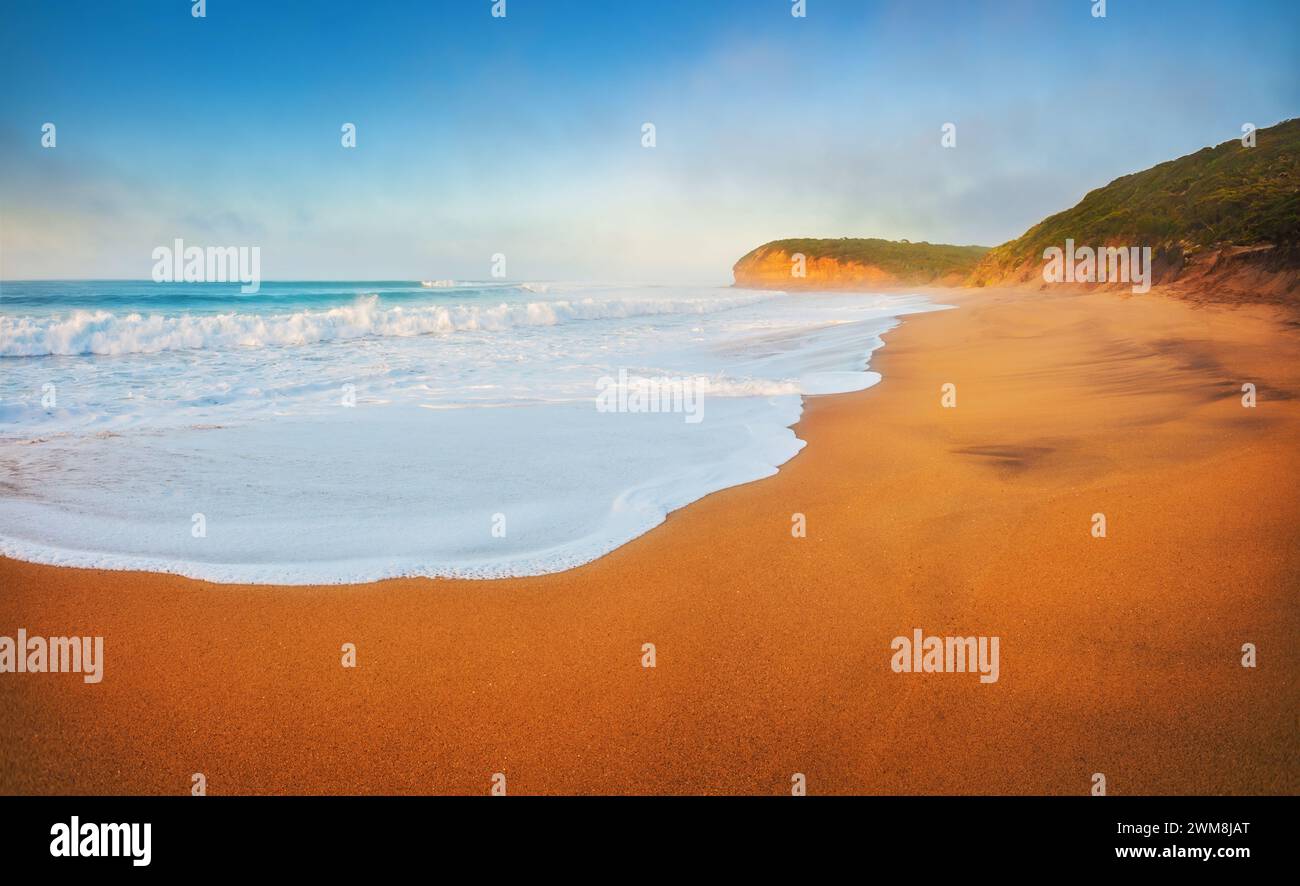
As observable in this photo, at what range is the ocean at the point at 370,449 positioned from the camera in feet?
12.8

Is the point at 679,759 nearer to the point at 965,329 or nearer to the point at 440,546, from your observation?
the point at 440,546

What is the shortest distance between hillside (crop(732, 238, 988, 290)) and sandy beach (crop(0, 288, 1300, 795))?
83.4 metres

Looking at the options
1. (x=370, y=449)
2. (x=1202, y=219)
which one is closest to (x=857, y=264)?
(x=1202, y=219)

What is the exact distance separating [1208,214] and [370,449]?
28.4 m

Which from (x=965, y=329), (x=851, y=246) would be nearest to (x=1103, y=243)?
(x=965, y=329)

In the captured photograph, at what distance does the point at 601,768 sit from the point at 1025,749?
1542mm

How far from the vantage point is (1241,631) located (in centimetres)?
278

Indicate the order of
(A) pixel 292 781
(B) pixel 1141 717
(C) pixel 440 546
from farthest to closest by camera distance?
(C) pixel 440 546 < (B) pixel 1141 717 < (A) pixel 292 781

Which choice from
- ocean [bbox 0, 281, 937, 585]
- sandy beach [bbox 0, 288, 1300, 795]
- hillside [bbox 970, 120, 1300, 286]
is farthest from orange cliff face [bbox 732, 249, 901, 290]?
sandy beach [bbox 0, 288, 1300, 795]

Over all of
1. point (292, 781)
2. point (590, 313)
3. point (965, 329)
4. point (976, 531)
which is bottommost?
point (292, 781)

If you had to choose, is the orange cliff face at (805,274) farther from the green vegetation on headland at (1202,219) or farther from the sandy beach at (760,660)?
the sandy beach at (760,660)

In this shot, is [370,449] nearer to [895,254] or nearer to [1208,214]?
[1208,214]

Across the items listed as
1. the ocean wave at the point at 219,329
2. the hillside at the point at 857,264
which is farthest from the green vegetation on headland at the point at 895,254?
the ocean wave at the point at 219,329

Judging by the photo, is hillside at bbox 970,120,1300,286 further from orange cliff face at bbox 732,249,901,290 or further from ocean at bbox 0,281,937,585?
orange cliff face at bbox 732,249,901,290
